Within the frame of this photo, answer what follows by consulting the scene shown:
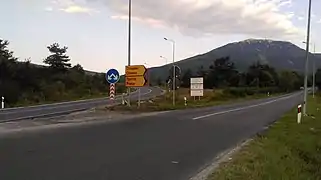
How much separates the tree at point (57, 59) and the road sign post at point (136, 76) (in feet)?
169

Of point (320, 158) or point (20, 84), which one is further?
point (20, 84)

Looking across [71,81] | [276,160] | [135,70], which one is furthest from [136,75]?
[71,81]

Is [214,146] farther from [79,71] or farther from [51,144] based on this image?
[79,71]

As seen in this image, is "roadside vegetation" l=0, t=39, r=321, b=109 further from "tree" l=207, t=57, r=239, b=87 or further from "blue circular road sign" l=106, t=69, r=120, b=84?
"blue circular road sign" l=106, t=69, r=120, b=84

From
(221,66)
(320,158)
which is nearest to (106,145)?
(320,158)

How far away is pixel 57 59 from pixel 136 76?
180ft

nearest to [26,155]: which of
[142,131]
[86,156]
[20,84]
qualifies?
[86,156]

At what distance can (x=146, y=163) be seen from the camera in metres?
10.8

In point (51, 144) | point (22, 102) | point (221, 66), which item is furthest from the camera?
point (221, 66)

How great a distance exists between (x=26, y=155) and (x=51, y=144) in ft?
6.88

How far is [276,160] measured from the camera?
12086mm

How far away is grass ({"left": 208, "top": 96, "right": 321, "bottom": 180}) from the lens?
32.3ft

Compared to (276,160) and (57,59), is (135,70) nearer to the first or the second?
(276,160)

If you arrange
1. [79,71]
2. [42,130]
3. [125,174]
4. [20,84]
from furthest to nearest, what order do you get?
[79,71]
[20,84]
[42,130]
[125,174]
